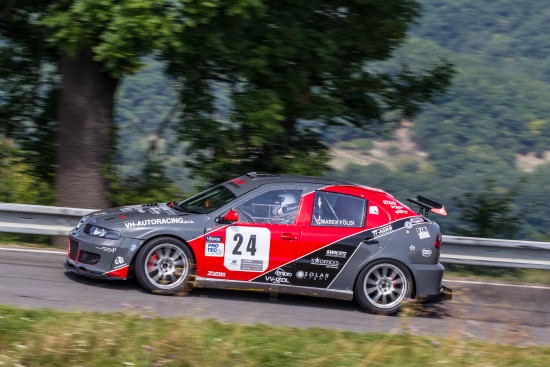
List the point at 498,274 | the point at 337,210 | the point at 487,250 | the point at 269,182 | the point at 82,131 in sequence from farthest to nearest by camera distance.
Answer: the point at 82,131
the point at 498,274
the point at 487,250
the point at 269,182
the point at 337,210

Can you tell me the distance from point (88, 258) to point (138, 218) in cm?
73

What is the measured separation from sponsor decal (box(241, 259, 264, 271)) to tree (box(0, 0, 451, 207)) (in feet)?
13.4

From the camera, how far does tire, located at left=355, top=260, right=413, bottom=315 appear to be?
9.87 meters

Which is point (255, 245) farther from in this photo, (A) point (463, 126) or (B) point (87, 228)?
(A) point (463, 126)

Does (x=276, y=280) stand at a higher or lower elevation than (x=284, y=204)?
lower

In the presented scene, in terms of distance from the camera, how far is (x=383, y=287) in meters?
9.98

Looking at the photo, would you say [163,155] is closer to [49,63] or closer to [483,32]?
[49,63]

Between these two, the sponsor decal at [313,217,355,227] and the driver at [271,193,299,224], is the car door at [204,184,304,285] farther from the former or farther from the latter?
the sponsor decal at [313,217,355,227]

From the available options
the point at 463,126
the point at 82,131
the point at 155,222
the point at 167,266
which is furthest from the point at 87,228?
the point at 463,126

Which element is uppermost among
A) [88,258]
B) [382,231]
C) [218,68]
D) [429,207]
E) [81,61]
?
[218,68]

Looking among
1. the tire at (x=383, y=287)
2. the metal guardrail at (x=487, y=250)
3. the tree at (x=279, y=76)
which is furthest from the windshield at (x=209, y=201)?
the tree at (x=279, y=76)

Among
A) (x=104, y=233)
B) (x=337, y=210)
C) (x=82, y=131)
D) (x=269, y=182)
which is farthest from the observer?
(x=82, y=131)

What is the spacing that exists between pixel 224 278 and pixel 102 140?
504 centimetres

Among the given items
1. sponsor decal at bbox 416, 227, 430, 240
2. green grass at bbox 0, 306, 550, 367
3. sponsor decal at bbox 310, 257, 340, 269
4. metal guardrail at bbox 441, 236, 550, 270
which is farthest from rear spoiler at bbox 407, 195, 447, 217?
green grass at bbox 0, 306, 550, 367
